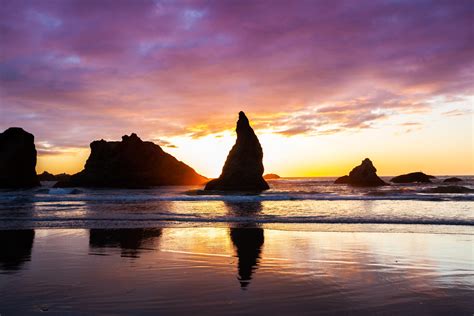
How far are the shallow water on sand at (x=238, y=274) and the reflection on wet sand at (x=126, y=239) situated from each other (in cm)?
8

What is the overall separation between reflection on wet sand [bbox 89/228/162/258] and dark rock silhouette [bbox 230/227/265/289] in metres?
3.30

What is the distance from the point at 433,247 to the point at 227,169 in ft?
172

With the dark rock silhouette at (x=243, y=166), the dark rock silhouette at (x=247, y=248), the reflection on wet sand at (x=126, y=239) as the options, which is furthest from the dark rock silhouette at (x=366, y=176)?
the reflection on wet sand at (x=126, y=239)

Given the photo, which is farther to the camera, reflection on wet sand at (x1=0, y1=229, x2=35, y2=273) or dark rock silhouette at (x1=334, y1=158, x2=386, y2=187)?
dark rock silhouette at (x1=334, y1=158, x2=386, y2=187)

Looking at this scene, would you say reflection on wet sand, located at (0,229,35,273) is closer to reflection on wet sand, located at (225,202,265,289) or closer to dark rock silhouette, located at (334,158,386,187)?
reflection on wet sand, located at (225,202,265,289)

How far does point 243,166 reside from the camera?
6347 cm

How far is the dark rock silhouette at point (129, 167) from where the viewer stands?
10519 centimetres

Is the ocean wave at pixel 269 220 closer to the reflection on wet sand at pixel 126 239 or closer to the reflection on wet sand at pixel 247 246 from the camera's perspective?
the reflection on wet sand at pixel 247 246

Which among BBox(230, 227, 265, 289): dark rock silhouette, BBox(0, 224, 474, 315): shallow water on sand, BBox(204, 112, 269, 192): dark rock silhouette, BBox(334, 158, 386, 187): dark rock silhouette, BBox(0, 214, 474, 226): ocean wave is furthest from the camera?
BBox(334, 158, 386, 187): dark rock silhouette

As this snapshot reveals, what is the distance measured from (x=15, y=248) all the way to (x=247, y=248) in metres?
8.26

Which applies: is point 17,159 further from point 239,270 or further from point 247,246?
point 239,270

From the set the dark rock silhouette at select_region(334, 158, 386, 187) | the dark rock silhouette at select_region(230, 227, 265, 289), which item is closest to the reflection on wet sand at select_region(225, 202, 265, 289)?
the dark rock silhouette at select_region(230, 227, 265, 289)

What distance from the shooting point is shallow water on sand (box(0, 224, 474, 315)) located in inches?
248

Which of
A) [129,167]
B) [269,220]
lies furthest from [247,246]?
[129,167]
